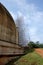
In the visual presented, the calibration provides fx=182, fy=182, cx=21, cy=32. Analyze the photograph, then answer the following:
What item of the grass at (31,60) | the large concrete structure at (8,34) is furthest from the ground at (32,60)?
the large concrete structure at (8,34)

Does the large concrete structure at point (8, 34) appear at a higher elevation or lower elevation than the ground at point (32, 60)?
higher

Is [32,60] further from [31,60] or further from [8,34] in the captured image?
[8,34]

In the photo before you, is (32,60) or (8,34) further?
(8,34)

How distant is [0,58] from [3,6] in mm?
5874

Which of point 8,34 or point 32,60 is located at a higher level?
point 8,34

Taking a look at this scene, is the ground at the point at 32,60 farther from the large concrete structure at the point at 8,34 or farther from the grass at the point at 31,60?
the large concrete structure at the point at 8,34

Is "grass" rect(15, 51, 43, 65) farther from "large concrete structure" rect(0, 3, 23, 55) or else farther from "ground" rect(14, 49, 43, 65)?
"large concrete structure" rect(0, 3, 23, 55)

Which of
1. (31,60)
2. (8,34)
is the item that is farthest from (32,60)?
(8,34)

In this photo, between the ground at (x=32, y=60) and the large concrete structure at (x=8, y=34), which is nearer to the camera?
the ground at (x=32, y=60)

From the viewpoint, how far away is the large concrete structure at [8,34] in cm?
1695

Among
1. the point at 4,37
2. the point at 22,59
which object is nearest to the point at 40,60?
the point at 22,59

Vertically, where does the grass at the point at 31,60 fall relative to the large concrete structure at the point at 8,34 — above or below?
below

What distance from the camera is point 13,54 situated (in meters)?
18.1

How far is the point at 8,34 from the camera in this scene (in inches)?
768
